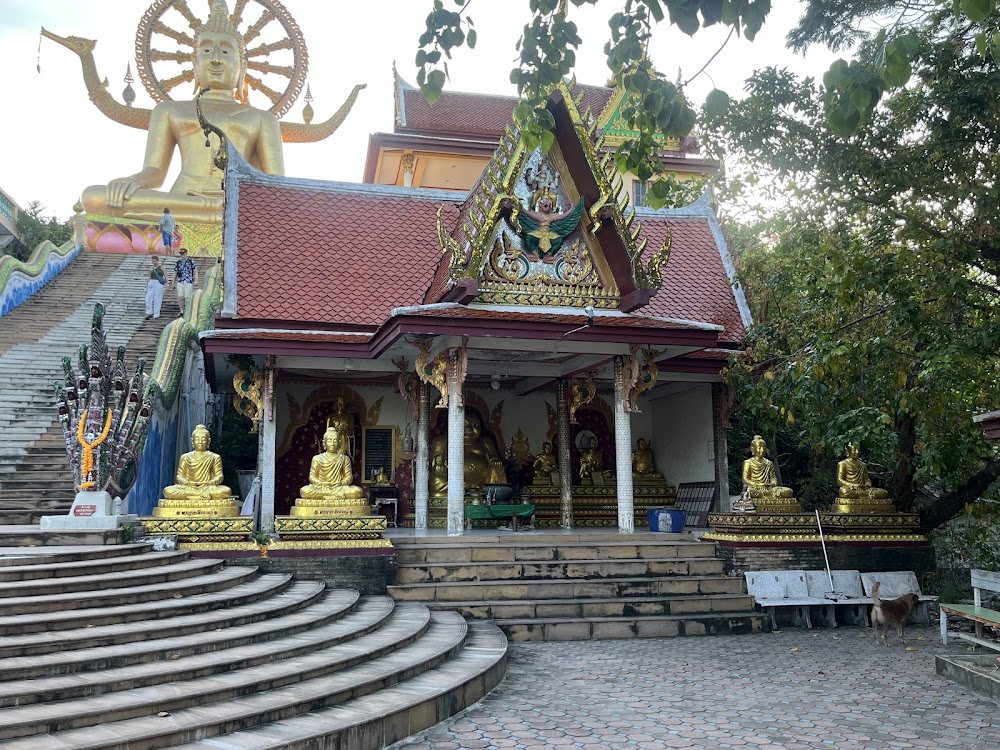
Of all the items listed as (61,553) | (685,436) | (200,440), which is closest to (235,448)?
(200,440)

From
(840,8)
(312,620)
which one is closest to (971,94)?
(840,8)

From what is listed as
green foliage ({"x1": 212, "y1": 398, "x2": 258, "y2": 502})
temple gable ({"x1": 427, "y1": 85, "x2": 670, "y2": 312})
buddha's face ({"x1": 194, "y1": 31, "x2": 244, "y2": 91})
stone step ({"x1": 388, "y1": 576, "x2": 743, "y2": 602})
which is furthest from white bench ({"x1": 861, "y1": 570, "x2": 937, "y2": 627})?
buddha's face ({"x1": 194, "y1": 31, "x2": 244, "y2": 91})

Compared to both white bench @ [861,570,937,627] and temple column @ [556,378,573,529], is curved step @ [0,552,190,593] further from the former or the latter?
white bench @ [861,570,937,627]

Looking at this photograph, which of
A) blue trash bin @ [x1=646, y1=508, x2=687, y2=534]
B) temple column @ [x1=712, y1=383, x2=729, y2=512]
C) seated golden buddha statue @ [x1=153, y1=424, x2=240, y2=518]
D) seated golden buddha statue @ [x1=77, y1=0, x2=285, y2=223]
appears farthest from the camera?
seated golden buddha statue @ [x1=77, y1=0, x2=285, y2=223]

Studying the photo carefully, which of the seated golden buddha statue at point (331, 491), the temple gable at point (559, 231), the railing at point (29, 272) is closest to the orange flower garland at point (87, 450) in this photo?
the seated golden buddha statue at point (331, 491)

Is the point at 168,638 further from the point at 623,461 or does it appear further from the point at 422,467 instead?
the point at 623,461

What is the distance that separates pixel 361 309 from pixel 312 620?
6.49 m

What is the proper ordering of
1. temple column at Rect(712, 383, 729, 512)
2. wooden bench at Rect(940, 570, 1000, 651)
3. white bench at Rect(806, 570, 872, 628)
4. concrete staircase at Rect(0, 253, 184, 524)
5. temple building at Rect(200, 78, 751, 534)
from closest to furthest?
wooden bench at Rect(940, 570, 1000, 651)
white bench at Rect(806, 570, 872, 628)
concrete staircase at Rect(0, 253, 184, 524)
temple building at Rect(200, 78, 751, 534)
temple column at Rect(712, 383, 729, 512)

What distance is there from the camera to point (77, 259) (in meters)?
21.8

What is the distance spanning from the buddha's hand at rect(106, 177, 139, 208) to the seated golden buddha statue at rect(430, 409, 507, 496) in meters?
16.3

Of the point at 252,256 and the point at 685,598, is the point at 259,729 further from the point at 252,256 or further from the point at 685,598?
the point at 252,256

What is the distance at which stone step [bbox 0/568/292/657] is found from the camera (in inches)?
232

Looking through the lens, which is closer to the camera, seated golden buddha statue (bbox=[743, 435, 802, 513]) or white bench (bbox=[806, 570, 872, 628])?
white bench (bbox=[806, 570, 872, 628])

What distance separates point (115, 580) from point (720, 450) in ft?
30.1
